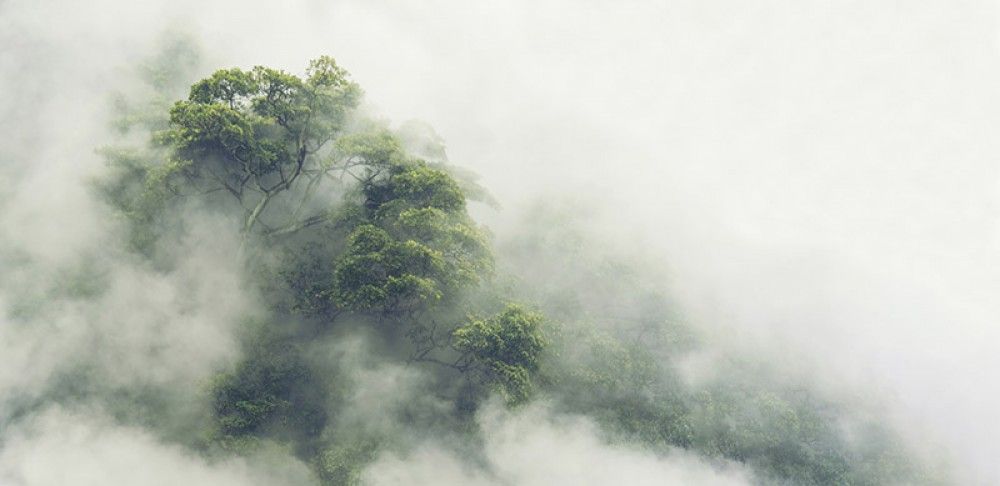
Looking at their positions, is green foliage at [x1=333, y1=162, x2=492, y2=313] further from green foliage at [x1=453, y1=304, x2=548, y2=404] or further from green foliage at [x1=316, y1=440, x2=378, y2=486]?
green foliage at [x1=316, y1=440, x2=378, y2=486]

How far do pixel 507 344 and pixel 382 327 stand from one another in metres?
4.21

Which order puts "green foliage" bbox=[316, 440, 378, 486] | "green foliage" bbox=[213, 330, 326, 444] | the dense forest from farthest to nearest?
the dense forest, "green foliage" bbox=[213, 330, 326, 444], "green foliage" bbox=[316, 440, 378, 486]

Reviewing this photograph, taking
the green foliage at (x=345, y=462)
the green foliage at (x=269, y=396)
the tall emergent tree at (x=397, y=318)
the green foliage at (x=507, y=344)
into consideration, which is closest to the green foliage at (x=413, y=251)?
the tall emergent tree at (x=397, y=318)

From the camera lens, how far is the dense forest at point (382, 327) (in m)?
16.9

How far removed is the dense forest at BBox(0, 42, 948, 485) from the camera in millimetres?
16875

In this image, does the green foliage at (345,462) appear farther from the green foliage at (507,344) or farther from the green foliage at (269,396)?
the green foliage at (507,344)

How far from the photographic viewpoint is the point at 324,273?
19750 mm

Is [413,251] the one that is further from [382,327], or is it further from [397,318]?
[382,327]

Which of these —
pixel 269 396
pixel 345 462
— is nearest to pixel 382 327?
pixel 269 396

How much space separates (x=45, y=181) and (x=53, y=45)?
8.83m

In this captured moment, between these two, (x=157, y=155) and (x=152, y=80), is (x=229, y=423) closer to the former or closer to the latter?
(x=157, y=155)

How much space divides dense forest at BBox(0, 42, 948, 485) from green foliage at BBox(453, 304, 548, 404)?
0.05 m

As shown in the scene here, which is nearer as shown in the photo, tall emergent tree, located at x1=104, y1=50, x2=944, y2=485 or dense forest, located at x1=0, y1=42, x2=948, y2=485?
dense forest, located at x1=0, y1=42, x2=948, y2=485

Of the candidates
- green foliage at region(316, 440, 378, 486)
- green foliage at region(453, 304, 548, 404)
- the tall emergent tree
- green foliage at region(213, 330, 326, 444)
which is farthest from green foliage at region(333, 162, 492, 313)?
green foliage at region(316, 440, 378, 486)
